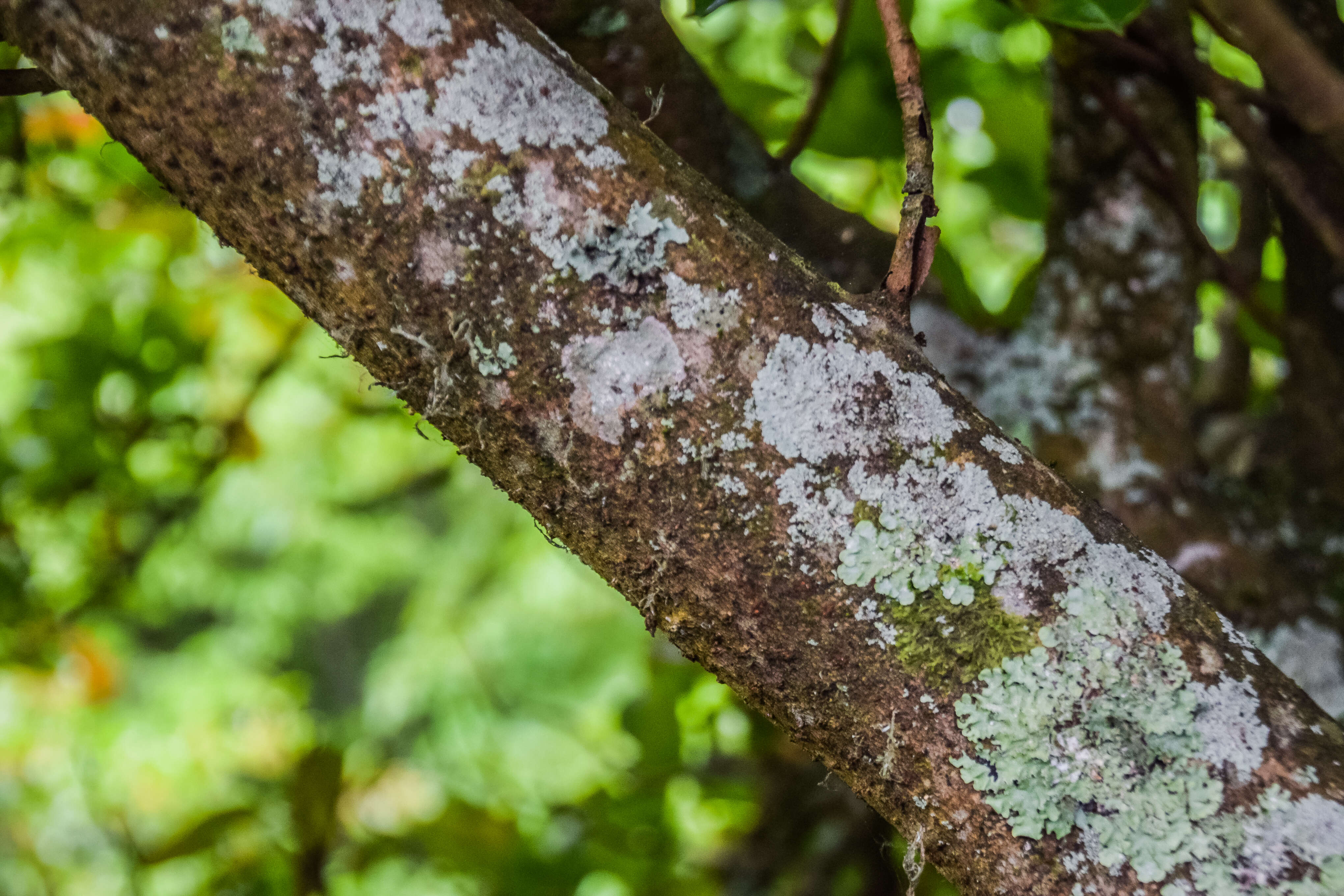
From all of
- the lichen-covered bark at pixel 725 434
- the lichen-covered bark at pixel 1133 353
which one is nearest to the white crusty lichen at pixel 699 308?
the lichen-covered bark at pixel 725 434

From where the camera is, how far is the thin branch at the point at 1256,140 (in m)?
0.85

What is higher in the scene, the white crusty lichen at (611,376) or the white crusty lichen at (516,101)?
the white crusty lichen at (516,101)

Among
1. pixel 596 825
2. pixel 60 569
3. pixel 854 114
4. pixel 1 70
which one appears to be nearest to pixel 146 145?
pixel 1 70

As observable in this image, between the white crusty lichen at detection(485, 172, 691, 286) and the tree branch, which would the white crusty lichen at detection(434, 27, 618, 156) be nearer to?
the white crusty lichen at detection(485, 172, 691, 286)

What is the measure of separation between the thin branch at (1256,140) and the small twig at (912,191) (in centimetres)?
57

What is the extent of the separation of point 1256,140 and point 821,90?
1.46 feet

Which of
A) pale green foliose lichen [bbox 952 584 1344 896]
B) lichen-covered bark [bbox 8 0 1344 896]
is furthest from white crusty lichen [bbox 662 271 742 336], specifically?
pale green foliose lichen [bbox 952 584 1344 896]

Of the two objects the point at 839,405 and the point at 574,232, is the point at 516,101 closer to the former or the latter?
the point at 574,232

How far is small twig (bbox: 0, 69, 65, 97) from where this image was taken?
528 mm

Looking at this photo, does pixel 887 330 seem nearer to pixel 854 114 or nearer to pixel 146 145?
pixel 146 145

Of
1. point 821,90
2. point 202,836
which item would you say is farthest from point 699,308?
point 202,836

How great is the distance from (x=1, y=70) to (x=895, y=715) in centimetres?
66

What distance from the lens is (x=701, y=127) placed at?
2.70 ft

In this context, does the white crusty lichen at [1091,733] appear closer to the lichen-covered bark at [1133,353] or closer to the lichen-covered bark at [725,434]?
the lichen-covered bark at [725,434]
